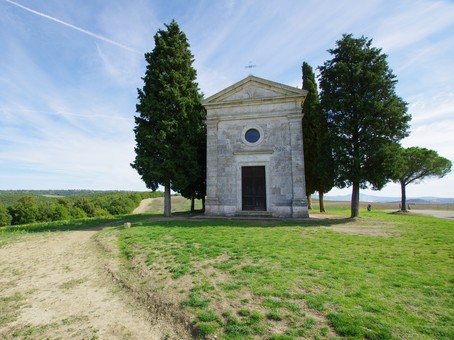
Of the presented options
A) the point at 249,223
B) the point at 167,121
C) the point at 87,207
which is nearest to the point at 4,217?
the point at 87,207

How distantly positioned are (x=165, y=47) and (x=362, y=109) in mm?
13233

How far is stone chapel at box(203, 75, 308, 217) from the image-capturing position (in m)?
15.1

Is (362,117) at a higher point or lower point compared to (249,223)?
higher

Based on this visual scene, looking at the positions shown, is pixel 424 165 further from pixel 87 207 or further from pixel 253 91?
pixel 87 207

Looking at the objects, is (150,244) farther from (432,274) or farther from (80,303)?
(432,274)

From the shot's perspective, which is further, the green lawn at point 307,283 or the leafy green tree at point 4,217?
the leafy green tree at point 4,217

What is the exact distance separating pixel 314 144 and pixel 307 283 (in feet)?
51.3

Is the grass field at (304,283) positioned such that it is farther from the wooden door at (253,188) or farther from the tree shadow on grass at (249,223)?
the wooden door at (253,188)

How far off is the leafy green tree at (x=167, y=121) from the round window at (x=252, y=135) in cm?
348

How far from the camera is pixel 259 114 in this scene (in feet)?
51.7

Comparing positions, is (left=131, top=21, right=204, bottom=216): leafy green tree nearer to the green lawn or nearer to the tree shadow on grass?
the tree shadow on grass

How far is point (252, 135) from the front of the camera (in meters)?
16.0

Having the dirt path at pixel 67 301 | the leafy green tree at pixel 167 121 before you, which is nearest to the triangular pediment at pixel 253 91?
the leafy green tree at pixel 167 121

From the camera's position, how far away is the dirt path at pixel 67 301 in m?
3.83
